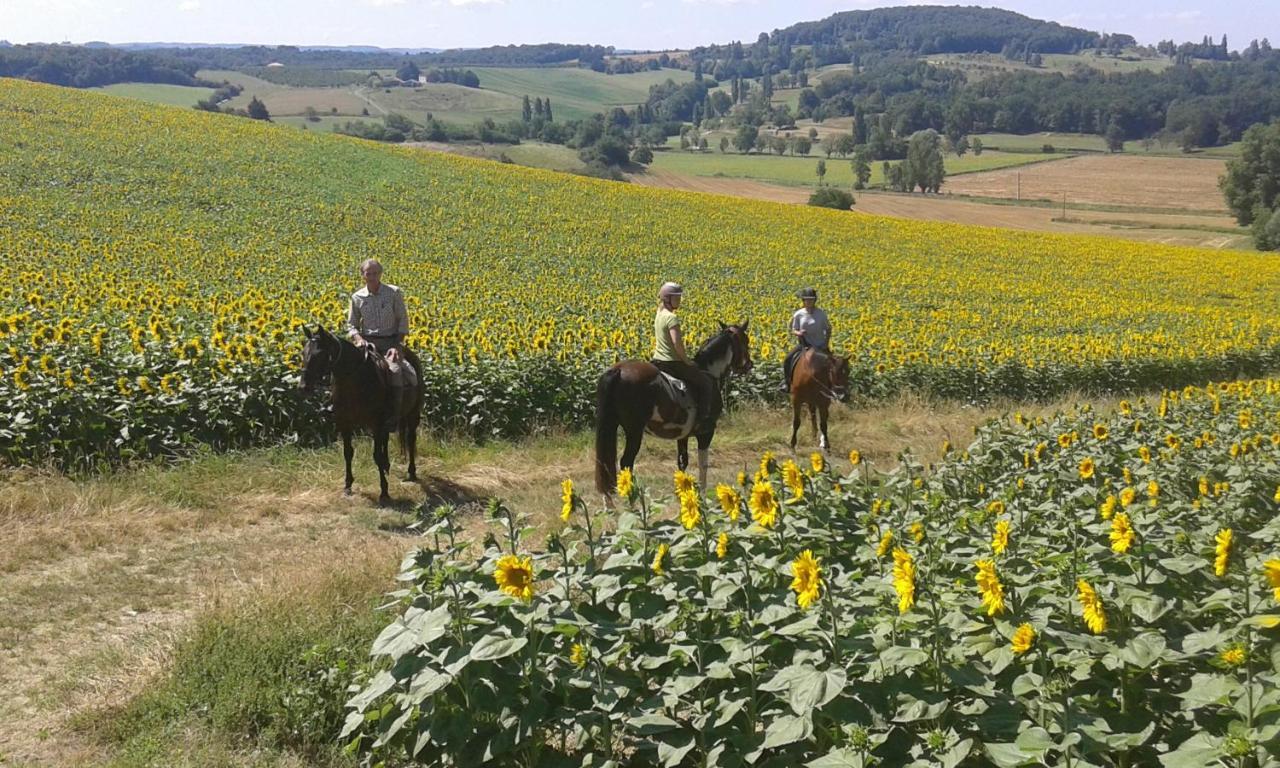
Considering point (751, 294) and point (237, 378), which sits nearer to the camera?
point (237, 378)

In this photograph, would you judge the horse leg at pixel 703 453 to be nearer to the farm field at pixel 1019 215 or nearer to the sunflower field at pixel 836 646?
the sunflower field at pixel 836 646

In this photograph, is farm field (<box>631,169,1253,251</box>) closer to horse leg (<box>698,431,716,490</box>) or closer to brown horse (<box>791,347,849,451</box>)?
brown horse (<box>791,347,849,451</box>)

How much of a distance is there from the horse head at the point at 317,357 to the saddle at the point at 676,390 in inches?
137

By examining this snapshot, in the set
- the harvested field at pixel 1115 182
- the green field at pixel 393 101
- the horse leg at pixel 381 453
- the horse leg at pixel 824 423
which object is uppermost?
the green field at pixel 393 101

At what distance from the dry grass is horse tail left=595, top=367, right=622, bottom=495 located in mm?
682

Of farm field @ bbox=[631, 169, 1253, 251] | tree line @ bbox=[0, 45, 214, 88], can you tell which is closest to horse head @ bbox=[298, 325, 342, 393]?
farm field @ bbox=[631, 169, 1253, 251]

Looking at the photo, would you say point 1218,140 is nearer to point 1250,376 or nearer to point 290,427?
point 1250,376

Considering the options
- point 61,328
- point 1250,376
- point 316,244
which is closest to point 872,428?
point 61,328

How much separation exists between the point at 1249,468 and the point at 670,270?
81.9ft

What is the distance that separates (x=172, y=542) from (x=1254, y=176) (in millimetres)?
77368

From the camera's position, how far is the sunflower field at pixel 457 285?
1201 cm

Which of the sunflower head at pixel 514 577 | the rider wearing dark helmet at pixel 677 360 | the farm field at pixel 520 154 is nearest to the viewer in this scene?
the sunflower head at pixel 514 577

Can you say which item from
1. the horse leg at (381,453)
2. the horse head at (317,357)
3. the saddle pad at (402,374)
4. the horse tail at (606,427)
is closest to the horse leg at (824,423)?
the horse tail at (606,427)

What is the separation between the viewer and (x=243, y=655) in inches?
232
